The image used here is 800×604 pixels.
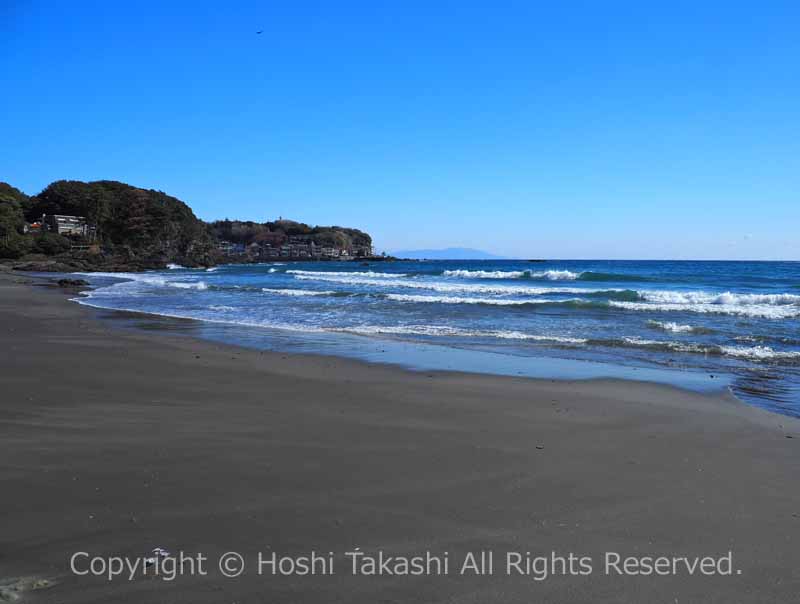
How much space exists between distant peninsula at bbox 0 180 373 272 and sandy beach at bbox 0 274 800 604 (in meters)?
54.5

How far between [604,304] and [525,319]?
4.83 m

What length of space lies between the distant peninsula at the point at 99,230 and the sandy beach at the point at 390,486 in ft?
179

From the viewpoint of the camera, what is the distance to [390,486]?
3514 millimetres

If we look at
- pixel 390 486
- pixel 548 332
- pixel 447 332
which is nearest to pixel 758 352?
pixel 548 332

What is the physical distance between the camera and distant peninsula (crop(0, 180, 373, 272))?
2412 inches

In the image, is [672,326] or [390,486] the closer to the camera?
[390,486]

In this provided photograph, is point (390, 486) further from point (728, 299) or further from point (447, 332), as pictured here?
point (728, 299)

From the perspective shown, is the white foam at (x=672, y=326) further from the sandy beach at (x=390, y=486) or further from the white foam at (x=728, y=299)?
the white foam at (x=728, y=299)

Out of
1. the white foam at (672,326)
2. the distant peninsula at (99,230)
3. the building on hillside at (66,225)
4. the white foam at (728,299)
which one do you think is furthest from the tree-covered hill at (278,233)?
the white foam at (672,326)

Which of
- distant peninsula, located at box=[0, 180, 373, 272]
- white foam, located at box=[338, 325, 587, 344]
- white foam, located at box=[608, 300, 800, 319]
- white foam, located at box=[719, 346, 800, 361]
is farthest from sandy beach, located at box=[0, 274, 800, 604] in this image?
distant peninsula, located at box=[0, 180, 373, 272]

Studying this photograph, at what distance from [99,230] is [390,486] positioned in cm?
9991

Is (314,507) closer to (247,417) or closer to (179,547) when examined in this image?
(179,547)

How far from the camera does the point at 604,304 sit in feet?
61.3

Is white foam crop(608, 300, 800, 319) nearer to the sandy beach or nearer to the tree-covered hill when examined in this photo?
the sandy beach
